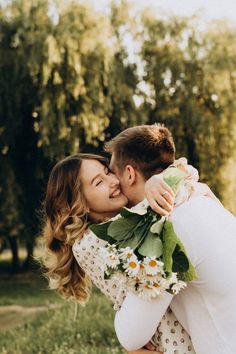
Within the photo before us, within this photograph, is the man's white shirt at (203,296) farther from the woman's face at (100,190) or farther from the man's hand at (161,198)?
the woman's face at (100,190)

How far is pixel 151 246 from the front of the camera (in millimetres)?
1824

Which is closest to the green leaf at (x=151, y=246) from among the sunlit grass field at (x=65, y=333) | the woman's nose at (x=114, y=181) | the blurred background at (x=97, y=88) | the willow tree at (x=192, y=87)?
the woman's nose at (x=114, y=181)

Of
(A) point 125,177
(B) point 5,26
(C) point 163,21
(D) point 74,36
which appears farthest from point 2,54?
(A) point 125,177

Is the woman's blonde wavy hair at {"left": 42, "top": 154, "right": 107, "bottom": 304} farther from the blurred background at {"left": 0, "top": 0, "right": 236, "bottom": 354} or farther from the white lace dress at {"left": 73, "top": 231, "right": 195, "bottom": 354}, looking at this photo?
the blurred background at {"left": 0, "top": 0, "right": 236, "bottom": 354}

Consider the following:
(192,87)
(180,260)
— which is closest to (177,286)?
(180,260)

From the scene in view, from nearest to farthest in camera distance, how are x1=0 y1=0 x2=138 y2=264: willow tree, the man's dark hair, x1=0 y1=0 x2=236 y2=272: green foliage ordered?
the man's dark hair → x1=0 y1=0 x2=138 y2=264: willow tree → x1=0 y1=0 x2=236 y2=272: green foliage

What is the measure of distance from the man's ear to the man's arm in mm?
545

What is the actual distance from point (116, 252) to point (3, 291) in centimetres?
1406

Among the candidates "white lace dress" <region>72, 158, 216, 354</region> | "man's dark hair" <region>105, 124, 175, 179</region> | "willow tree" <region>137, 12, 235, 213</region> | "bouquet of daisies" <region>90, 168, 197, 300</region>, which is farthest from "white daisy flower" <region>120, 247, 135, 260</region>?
"willow tree" <region>137, 12, 235, 213</region>

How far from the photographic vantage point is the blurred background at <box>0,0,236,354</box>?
1267 centimetres

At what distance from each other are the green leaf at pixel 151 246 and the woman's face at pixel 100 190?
0.58 metres

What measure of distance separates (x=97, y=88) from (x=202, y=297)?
37.2 ft

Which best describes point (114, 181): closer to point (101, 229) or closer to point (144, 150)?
point (144, 150)

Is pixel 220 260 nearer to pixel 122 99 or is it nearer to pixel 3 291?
pixel 122 99
